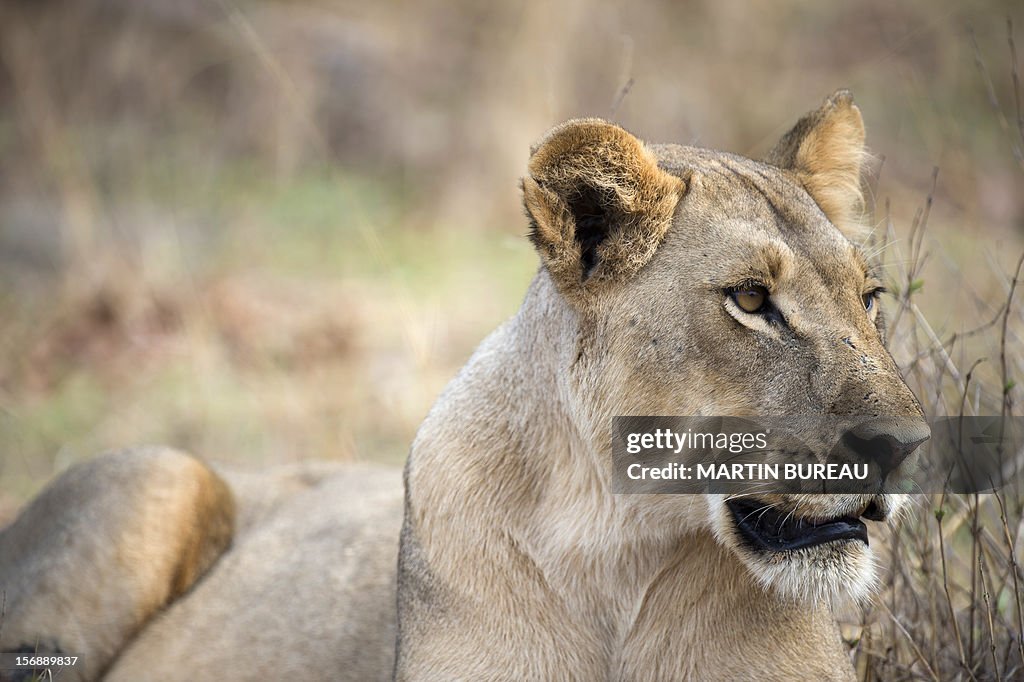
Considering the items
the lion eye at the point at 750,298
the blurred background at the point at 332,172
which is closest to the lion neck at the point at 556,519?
the lion eye at the point at 750,298

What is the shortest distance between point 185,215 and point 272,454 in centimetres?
411

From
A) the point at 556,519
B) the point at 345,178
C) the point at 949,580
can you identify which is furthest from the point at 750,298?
the point at 345,178

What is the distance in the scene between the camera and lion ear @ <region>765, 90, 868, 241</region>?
11.0 ft

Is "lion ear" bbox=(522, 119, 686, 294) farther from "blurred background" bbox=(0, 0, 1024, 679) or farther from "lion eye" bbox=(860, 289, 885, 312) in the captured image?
"blurred background" bbox=(0, 0, 1024, 679)

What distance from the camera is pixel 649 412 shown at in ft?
8.84

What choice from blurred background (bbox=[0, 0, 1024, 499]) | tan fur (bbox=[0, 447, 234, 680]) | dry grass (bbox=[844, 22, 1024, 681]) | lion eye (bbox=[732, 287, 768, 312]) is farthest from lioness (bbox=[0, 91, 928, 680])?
blurred background (bbox=[0, 0, 1024, 499])

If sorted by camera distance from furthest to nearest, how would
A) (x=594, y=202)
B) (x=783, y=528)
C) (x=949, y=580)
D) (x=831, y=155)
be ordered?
(x=949, y=580) < (x=831, y=155) < (x=594, y=202) < (x=783, y=528)

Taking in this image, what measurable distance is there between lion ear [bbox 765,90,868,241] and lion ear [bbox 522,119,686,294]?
70 centimetres

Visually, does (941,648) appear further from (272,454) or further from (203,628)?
(272,454)

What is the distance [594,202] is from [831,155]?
3.24 ft

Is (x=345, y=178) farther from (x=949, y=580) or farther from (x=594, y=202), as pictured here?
(x=594, y=202)

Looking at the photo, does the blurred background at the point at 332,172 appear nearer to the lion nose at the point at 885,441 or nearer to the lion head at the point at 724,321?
the lion head at the point at 724,321

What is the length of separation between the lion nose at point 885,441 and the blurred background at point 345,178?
5.43ft

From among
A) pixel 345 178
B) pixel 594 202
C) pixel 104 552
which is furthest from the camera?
pixel 345 178
